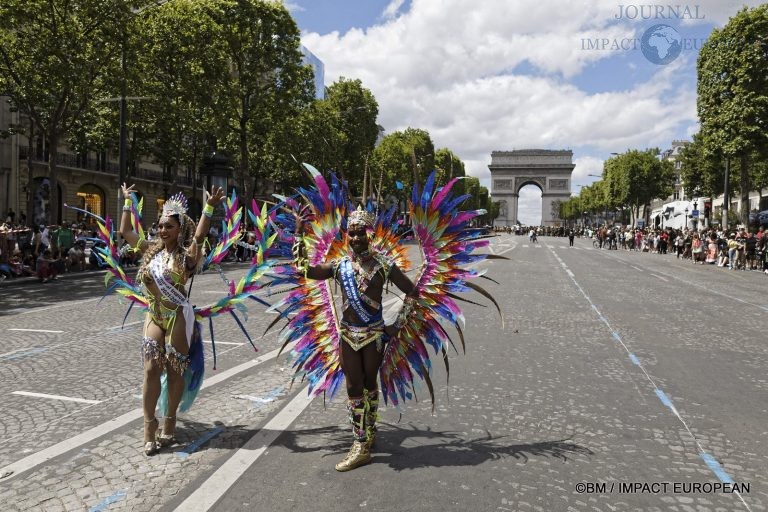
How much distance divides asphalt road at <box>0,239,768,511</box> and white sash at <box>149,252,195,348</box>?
864 mm

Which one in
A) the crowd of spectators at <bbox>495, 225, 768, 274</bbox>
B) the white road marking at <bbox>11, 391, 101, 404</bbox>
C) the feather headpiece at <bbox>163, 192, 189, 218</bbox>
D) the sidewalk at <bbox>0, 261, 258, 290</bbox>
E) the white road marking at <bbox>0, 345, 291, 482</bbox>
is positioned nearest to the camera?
the white road marking at <bbox>0, 345, 291, 482</bbox>

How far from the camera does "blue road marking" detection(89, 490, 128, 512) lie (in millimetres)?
3161

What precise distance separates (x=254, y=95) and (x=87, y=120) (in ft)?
27.4

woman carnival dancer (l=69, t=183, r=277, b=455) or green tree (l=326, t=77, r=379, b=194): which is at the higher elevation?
green tree (l=326, t=77, r=379, b=194)

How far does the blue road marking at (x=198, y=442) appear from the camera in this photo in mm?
3927

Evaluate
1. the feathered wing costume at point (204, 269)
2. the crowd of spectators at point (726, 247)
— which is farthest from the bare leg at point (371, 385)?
the crowd of spectators at point (726, 247)

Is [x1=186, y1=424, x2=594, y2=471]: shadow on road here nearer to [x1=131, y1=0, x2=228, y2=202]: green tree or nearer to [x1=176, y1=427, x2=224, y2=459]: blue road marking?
[x1=176, y1=427, x2=224, y2=459]: blue road marking

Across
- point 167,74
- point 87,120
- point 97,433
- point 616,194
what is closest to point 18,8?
point 87,120

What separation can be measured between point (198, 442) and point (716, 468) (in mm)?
3512

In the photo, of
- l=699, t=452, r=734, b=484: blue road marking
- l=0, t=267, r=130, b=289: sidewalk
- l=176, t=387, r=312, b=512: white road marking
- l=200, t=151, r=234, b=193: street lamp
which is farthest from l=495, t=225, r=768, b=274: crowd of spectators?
l=0, t=267, r=130, b=289: sidewalk

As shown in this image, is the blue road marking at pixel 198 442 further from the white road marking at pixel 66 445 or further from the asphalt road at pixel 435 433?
the white road marking at pixel 66 445

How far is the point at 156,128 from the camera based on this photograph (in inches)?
1184

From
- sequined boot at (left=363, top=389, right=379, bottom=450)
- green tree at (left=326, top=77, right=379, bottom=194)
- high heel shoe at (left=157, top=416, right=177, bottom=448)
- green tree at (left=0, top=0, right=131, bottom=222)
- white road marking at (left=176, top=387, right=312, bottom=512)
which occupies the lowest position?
white road marking at (left=176, top=387, right=312, bottom=512)

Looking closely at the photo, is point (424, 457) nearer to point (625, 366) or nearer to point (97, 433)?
point (97, 433)
